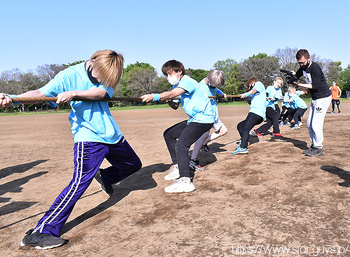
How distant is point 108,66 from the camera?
308 cm

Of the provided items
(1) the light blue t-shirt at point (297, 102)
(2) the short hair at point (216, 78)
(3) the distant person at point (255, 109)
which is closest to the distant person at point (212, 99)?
(2) the short hair at point (216, 78)

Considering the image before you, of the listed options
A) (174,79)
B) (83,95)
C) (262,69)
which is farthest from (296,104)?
(262,69)

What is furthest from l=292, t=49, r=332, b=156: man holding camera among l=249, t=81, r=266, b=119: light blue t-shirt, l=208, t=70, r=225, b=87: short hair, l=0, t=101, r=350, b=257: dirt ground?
l=208, t=70, r=225, b=87: short hair

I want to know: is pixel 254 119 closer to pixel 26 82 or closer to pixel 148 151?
pixel 148 151

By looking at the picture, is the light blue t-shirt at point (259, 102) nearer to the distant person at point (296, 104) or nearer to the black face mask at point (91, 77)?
the black face mask at point (91, 77)

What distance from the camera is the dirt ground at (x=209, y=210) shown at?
271 cm

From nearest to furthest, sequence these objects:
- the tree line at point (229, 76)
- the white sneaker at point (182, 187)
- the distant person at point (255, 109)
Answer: the white sneaker at point (182, 187) < the distant person at point (255, 109) < the tree line at point (229, 76)

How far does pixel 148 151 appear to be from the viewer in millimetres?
7934

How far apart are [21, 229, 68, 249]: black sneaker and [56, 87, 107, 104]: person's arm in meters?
1.31

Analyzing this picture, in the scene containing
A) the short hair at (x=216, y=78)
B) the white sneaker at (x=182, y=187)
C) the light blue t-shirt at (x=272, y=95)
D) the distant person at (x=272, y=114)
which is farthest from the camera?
the light blue t-shirt at (x=272, y=95)

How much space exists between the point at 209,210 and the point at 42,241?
183 cm

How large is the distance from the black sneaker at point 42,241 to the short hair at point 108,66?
1627 mm

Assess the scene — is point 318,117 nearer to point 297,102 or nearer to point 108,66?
point 108,66

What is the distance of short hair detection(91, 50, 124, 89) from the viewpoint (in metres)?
3.07
